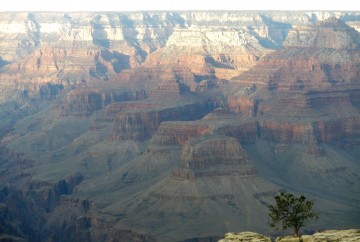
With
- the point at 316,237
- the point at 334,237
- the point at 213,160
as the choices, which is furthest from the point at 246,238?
the point at 213,160

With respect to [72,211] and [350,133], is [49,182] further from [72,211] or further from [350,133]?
[350,133]

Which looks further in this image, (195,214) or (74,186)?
(74,186)

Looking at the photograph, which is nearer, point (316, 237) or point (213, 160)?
point (316, 237)

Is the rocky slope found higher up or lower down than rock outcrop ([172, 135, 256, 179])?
higher up

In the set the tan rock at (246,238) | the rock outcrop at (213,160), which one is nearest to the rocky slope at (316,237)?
the tan rock at (246,238)

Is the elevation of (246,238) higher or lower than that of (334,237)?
lower

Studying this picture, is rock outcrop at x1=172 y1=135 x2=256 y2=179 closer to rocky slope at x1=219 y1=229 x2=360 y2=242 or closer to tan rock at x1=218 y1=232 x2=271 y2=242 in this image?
tan rock at x1=218 y1=232 x2=271 y2=242

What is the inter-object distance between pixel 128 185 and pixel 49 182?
1854cm

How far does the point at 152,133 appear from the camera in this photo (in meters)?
195

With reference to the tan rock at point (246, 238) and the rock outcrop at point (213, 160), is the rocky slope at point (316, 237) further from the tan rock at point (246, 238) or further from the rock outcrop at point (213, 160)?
the rock outcrop at point (213, 160)

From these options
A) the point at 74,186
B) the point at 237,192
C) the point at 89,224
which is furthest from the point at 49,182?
the point at 237,192

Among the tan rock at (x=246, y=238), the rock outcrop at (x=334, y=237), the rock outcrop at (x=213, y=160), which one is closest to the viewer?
the rock outcrop at (x=334, y=237)

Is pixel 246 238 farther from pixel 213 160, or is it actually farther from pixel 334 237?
pixel 213 160

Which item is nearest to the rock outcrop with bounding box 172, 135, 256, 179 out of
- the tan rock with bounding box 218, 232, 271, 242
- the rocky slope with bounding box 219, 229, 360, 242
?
the tan rock with bounding box 218, 232, 271, 242
